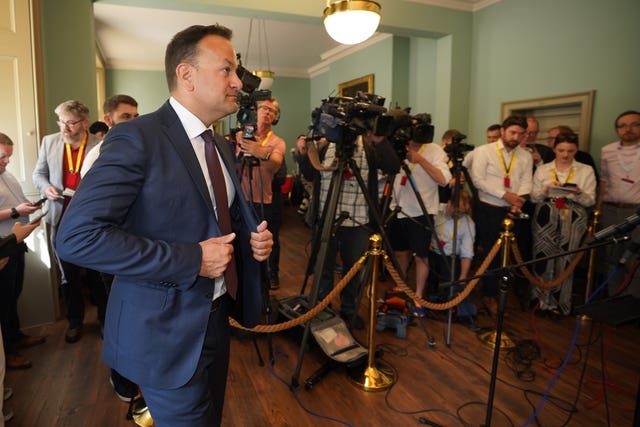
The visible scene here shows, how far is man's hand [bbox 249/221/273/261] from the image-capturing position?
3.84 ft

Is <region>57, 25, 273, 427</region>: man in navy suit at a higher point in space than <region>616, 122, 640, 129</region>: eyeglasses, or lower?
lower

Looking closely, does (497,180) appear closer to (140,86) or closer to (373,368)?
(373,368)

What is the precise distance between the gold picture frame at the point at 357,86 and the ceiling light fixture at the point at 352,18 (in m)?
3.92

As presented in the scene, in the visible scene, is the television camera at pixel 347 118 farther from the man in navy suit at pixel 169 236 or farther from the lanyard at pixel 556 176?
the lanyard at pixel 556 176

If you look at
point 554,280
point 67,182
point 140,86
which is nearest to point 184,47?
point 67,182

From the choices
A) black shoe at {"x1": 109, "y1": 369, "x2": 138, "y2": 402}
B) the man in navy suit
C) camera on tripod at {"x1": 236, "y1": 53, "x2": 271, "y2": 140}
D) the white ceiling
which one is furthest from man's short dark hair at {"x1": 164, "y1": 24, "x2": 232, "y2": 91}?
the white ceiling

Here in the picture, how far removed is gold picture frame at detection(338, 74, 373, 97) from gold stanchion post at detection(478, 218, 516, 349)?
4797mm

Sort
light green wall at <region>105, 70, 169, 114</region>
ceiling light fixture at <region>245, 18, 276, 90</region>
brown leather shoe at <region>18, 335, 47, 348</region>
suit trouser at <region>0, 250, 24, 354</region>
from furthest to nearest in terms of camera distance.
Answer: light green wall at <region>105, 70, 169, 114</region>
ceiling light fixture at <region>245, 18, 276, 90</region>
brown leather shoe at <region>18, 335, 47, 348</region>
suit trouser at <region>0, 250, 24, 354</region>

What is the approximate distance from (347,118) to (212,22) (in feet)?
17.3

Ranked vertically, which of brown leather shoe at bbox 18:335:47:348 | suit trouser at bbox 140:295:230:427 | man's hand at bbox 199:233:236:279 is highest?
man's hand at bbox 199:233:236:279

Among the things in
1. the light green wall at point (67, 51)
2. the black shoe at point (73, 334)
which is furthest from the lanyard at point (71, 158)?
the black shoe at point (73, 334)

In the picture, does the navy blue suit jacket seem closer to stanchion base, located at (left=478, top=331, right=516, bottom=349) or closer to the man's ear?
the man's ear

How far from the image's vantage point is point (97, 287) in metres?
2.80

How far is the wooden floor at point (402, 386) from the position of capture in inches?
81.7
